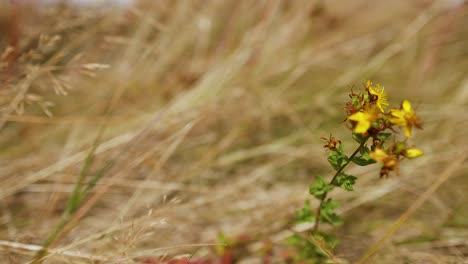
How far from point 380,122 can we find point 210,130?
0.95 meters

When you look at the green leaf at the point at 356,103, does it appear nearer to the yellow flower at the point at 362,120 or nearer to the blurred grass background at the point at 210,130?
the yellow flower at the point at 362,120

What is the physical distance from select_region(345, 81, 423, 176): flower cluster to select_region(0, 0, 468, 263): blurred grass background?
44cm

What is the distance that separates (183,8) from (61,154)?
0.83 meters

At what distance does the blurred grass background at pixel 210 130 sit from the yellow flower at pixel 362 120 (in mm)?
463

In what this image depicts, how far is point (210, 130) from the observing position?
5.31 ft

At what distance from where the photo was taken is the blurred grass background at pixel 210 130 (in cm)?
117

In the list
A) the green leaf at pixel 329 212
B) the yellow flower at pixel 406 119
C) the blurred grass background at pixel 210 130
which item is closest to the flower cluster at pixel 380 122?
the yellow flower at pixel 406 119

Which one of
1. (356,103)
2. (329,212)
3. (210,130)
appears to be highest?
(210,130)

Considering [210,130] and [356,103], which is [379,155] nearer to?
[356,103]

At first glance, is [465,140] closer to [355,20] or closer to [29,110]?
[355,20]

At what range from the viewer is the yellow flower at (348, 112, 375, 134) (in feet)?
2.32

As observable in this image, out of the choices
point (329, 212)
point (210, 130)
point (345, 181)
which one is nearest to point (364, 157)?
point (345, 181)

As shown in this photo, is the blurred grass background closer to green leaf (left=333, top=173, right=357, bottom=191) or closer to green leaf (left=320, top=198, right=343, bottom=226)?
green leaf (left=320, top=198, right=343, bottom=226)

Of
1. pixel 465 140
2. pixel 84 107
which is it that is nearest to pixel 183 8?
pixel 84 107
